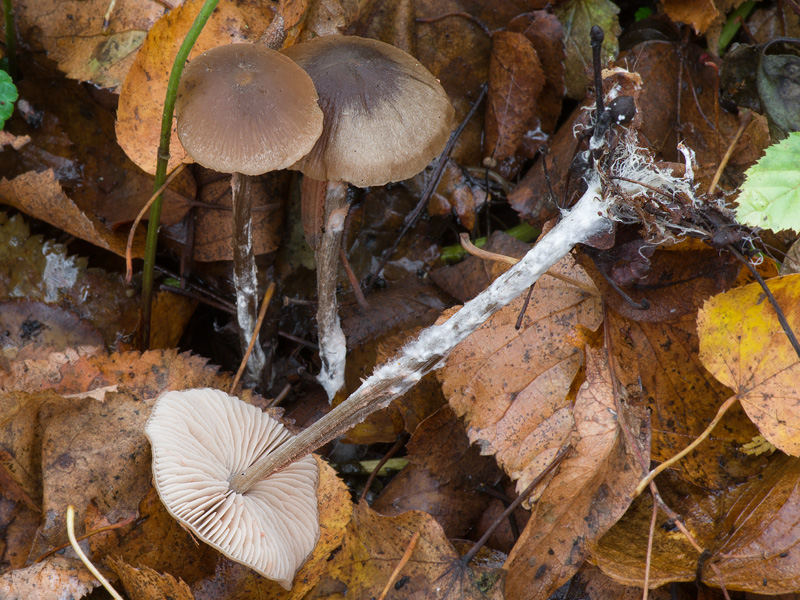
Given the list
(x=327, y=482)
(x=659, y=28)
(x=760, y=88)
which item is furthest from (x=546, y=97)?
(x=327, y=482)

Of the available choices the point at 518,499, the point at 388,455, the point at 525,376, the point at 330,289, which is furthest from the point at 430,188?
the point at 518,499

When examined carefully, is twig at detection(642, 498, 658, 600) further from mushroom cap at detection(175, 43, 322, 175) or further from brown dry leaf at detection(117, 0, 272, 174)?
brown dry leaf at detection(117, 0, 272, 174)

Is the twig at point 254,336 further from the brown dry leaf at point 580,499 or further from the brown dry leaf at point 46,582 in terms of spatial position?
the brown dry leaf at point 580,499

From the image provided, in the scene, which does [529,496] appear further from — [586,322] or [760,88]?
[760,88]

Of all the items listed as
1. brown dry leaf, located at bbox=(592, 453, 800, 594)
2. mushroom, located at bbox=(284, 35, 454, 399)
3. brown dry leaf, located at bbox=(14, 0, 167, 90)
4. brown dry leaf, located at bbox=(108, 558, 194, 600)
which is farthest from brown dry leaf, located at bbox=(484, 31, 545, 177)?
brown dry leaf, located at bbox=(108, 558, 194, 600)

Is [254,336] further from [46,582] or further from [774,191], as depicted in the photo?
[774,191]

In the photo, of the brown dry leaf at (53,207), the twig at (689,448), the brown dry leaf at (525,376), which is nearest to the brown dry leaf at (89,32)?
the brown dry leaf at (53,207)
